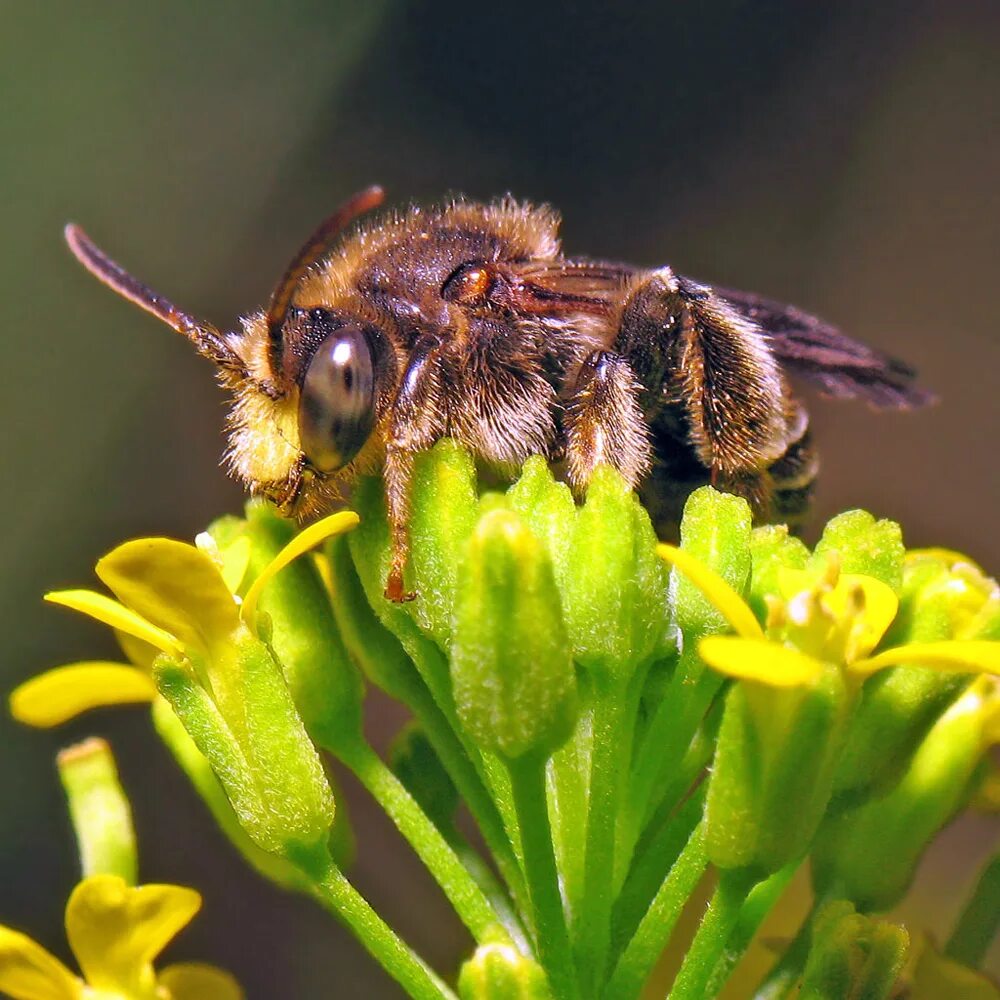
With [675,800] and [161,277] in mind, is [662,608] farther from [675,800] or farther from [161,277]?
[161,277]

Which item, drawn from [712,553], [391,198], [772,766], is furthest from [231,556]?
[391,198]

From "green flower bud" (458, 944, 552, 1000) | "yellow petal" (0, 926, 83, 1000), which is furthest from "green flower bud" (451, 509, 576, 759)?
"yellow petal" (0, 926, 83, 1000)

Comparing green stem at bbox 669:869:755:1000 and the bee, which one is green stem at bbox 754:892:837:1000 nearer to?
green stem at bbox 669:869:755:1000

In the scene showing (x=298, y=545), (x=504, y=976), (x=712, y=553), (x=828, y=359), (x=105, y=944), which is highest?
(x=828, y=359)

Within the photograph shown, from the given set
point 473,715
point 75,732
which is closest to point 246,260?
point 75,732

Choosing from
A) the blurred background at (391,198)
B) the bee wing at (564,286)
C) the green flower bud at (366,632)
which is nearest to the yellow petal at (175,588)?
the green flower bud at (366,632)

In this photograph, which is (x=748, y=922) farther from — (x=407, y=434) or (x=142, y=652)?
(x=142, y=652)

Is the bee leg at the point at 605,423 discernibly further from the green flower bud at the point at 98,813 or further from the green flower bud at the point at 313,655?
the green flower bud at the point at 98,813
